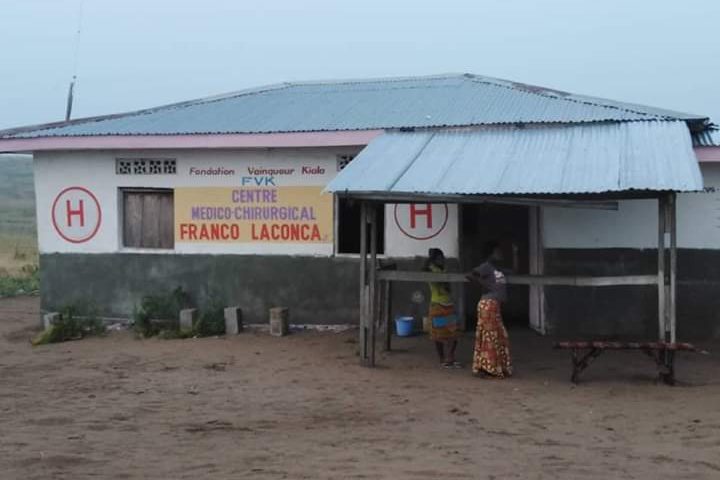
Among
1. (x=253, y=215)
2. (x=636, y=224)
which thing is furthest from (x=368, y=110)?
(x=636, y=224)

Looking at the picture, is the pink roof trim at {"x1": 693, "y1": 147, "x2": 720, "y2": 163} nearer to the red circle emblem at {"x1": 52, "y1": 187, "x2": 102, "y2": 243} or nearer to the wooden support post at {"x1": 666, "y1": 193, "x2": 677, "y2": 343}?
the wooden support post at {"x1": 666, "y1": 193, "x2": 677, "y2": 343}

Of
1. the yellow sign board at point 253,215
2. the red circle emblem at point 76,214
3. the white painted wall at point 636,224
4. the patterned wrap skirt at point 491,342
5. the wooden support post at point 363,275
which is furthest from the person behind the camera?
the red circle emblem at point 76,214

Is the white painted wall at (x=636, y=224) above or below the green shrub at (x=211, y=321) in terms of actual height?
above

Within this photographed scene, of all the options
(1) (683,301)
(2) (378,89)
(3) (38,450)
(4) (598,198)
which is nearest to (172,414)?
(3) (38,450)

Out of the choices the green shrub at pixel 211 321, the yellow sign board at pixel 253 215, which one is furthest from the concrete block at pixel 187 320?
the yellow sign board at pixel 253 215

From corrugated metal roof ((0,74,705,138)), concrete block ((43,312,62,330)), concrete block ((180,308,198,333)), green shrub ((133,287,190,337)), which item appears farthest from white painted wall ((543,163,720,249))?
concrete block ((43,312,62,330))

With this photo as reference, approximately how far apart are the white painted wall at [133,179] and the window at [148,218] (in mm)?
163

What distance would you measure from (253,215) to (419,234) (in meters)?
2.44

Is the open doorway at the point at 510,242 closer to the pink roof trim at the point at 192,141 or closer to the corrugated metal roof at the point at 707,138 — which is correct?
the pink roof trim at the point at 192,141

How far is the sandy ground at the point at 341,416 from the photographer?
6.34 meters

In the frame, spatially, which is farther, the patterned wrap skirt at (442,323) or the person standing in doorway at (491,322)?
the patterned wrap skirt at (442,323)

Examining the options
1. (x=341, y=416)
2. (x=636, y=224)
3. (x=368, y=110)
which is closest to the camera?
(x=341, y=416)

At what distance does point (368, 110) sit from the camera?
1370cm

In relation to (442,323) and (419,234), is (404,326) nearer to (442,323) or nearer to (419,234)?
(419,234)
